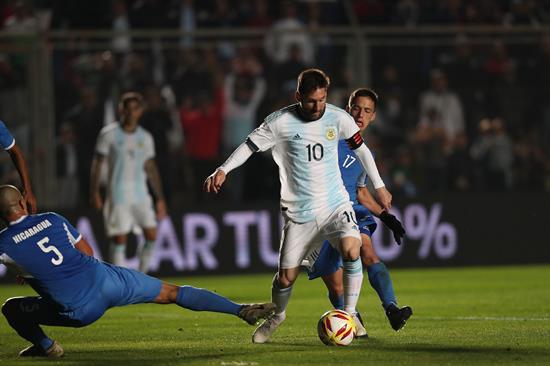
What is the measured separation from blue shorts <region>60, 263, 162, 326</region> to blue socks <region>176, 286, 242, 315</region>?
0.20 metres

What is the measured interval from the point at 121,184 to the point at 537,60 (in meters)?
7.49

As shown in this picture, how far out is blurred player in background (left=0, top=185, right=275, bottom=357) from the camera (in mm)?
8664

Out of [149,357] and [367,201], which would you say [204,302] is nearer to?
[149,357]

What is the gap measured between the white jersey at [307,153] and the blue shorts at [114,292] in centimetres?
132

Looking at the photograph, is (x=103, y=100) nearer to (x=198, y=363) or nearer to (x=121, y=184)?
(x=121, y=184)

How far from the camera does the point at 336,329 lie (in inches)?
368

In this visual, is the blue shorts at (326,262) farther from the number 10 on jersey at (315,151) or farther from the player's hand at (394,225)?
the number 10 on jersey at (315,151)

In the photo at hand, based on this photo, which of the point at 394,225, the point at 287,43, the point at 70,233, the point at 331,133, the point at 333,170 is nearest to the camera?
the point at 70,233

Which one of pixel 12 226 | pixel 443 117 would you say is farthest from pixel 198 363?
pixel 443 117

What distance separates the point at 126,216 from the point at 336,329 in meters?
7.56

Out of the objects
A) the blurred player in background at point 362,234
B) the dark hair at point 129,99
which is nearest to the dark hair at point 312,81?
the blurred player in background at point 362,234

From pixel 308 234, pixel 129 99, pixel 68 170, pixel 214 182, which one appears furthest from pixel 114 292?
pixel 68 170

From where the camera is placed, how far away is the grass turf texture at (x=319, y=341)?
8.69 m

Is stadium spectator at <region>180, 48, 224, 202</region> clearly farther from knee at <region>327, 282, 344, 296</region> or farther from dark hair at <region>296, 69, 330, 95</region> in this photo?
dark hair at <region>296, 69, 330, 95</region>
